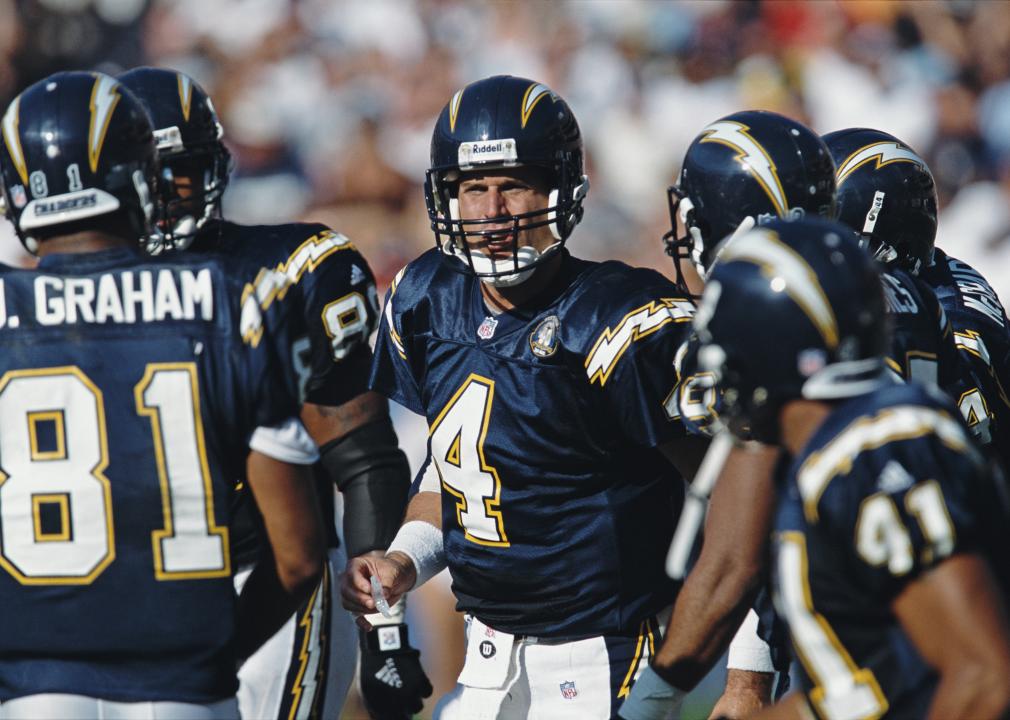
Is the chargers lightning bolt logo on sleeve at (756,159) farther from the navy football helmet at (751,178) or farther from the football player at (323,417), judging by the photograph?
the football player at (323,417)

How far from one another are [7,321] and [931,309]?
2017mm

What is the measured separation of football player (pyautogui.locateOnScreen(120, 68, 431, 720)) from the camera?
3432 mm

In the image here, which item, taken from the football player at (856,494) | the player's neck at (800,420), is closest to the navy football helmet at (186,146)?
the football player at (856,494)

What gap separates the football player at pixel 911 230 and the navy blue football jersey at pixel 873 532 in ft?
4.99

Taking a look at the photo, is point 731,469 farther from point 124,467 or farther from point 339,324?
point 339,324

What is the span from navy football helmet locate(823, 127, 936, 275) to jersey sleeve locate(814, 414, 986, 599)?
1.76 metres

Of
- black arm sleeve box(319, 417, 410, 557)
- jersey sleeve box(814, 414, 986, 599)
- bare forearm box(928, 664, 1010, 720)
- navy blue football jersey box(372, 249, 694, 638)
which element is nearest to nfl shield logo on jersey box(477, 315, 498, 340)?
navy blue football jersey box(372, 249, 694, 638)

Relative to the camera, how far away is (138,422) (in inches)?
103

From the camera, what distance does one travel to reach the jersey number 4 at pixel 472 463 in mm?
3359

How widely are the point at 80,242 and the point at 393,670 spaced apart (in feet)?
4.79

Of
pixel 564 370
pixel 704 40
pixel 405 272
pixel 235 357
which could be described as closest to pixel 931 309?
pixel 564 370

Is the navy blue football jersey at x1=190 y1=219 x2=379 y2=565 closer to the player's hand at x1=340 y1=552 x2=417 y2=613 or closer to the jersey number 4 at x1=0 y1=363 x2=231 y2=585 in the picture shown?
the player's hand at x1=340 y1=552 x2=417 y2=613

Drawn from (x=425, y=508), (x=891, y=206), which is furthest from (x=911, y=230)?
(x=425, y=508)

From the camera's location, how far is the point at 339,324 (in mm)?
3746
